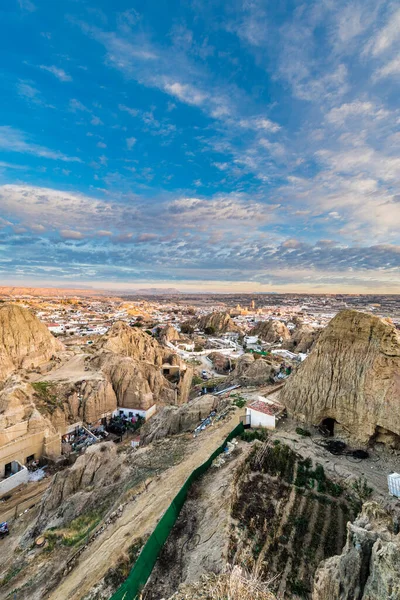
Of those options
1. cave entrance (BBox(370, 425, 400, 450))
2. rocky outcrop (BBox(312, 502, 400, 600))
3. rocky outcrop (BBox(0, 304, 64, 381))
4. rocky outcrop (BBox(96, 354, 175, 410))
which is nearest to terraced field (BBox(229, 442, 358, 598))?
rocky outcrop (BBox(312, 502, 400, 600))

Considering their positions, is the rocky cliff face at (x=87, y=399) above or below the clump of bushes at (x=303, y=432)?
below

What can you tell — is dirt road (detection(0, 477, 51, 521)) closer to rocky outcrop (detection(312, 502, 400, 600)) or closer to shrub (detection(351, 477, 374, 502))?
shrub (detection(351, 477, 374, 502))

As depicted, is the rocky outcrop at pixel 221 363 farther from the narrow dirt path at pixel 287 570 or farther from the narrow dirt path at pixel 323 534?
the narrow dirt path at pixel 287 570

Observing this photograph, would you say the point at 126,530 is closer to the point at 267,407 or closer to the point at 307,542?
the point at 307,542

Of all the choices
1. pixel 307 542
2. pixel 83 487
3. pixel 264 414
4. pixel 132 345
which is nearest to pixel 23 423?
pixel 83 487

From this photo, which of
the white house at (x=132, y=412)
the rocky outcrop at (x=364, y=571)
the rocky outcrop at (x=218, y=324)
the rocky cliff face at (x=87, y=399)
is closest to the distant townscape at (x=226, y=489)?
the rocky outcrop at (x=364, y=571)

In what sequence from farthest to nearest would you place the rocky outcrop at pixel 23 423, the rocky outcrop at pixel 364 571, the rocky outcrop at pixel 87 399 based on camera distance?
the rocky outcrop at pixel 87 399
the rocky outcrop at pixel 23 423
the rocky outcrop at pixel 364 571

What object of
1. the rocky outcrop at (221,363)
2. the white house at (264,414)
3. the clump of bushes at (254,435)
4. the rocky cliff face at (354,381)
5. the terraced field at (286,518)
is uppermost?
the rocky cliff face at (354,381)
